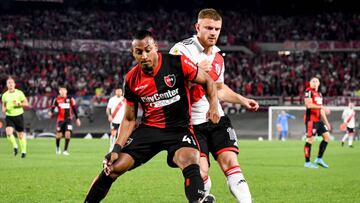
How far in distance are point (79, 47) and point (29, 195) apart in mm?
44158

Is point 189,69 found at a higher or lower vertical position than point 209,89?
higher

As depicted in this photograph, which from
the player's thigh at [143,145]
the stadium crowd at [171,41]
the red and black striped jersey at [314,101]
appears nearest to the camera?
the player's thigh at [143,145]

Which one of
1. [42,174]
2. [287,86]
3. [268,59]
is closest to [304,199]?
[42,174]

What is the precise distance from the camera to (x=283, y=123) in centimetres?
3972

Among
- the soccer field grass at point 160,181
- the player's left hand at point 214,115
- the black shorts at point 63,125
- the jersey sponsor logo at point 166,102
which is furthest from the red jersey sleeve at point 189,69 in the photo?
the black shorts at point 63,125

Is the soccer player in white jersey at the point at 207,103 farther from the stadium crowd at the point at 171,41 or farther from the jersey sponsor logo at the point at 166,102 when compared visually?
the stadium crowd at the point at 171,41

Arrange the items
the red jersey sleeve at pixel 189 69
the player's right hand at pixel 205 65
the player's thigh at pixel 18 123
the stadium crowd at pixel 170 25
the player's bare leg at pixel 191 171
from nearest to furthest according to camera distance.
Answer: the player's bare leg at pixel 191 171
the red jersey sleeve at pixel 189 69
the player's right hand at pixel 205 65
the player's thigh at pixel 18 123
the stadium crowd at pixel 170 25

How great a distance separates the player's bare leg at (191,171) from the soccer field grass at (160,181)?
348 centimetres

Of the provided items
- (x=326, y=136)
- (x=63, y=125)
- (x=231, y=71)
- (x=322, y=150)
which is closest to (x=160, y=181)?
(x=322, y=150)

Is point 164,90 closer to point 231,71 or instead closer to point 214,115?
point 214,115

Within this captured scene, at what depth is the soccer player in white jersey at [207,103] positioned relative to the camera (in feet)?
28.1

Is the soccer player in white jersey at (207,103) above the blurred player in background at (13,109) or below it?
above

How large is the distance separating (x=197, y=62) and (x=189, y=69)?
30.9 inches

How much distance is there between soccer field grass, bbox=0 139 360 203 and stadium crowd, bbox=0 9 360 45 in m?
35.6
